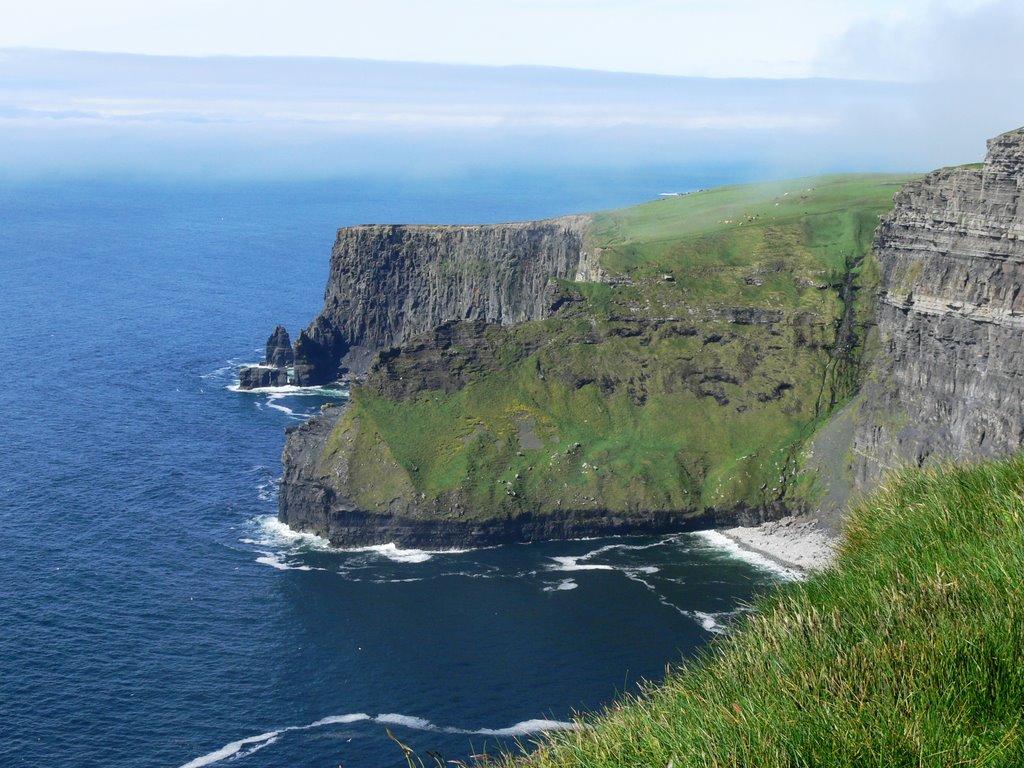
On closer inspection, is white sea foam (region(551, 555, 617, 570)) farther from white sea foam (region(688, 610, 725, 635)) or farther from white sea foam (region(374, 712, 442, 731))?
white sea foam (region(374, 712, 442, 731))

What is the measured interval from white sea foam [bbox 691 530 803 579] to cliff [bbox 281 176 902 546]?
279 centimetres

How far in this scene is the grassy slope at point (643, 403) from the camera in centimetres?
15788

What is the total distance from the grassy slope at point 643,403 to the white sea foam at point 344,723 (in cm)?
5111

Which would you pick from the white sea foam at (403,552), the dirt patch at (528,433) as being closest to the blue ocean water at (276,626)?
the white sea foam at (403,552)

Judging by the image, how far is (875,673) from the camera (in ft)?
100.0

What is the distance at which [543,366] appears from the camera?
574 feet

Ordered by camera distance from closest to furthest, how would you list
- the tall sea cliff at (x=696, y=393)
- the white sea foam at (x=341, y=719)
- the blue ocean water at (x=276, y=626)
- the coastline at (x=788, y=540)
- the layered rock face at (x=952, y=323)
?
the blue ocean water at (x=276, y=626) < the white sea foam at (x=341, y=719) < the layered rock face at (x=952, y=323) < the tall sea cliff at (x=696, y=393) < the coastline at (x=788, y=540)

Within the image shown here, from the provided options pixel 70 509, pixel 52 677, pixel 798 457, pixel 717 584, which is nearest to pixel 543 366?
pixel 798 457

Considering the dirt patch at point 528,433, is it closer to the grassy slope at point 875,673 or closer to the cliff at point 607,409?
the cliff at point 607,409

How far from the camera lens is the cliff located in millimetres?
155125

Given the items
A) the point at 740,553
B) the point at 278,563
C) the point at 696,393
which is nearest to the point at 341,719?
the point at 278,563

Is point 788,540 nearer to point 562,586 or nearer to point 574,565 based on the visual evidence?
point 574,565

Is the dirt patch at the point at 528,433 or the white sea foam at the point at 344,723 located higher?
the dirt patch at the point at 528,433

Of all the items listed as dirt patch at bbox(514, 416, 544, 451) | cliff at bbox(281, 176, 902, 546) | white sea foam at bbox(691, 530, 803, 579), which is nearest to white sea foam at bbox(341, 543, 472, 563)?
cliff at bbox(281, 176, 902, 546)
